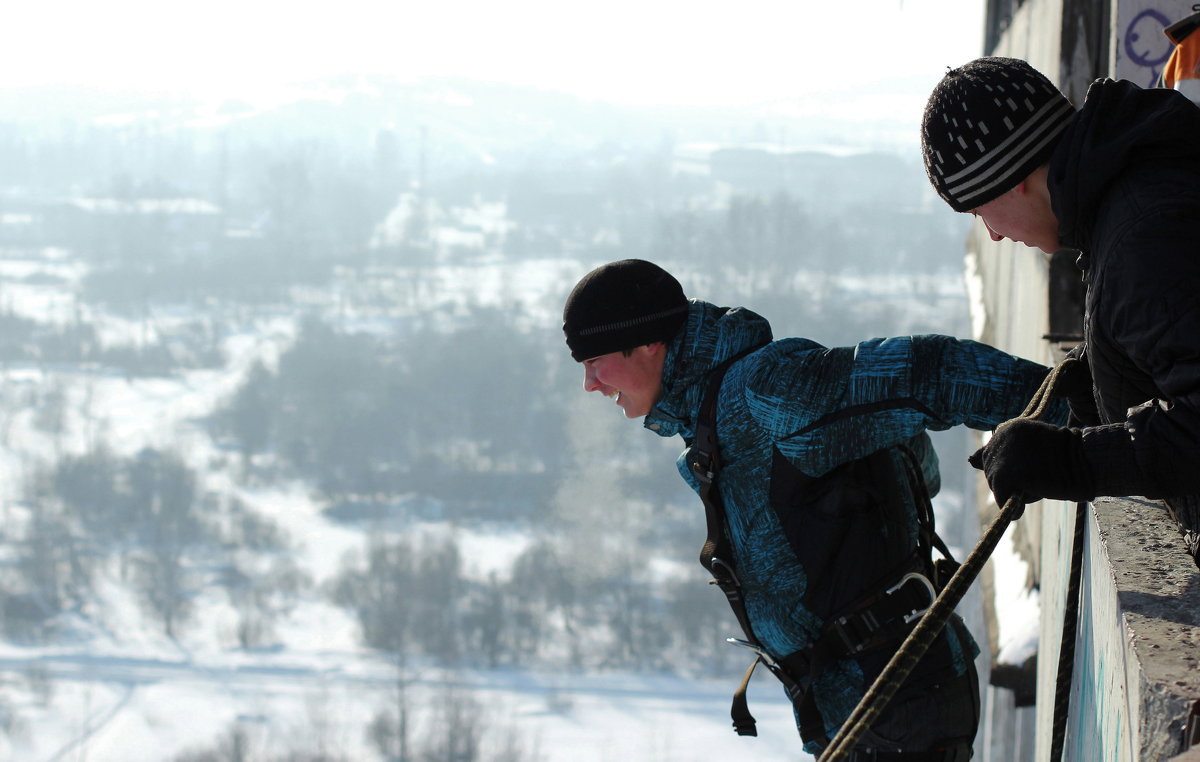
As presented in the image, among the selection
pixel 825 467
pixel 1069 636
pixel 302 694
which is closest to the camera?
pixel 1069 636

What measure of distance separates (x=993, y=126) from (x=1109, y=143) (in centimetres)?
18

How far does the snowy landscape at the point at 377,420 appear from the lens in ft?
177

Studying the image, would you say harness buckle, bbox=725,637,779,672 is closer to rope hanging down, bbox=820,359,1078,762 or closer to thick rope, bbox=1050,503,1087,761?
thick rope, bbox=1050,503,1087,761

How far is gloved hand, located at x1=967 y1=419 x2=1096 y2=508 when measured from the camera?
130 cm

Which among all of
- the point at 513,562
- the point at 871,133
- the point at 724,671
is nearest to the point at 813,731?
the point at 724,671

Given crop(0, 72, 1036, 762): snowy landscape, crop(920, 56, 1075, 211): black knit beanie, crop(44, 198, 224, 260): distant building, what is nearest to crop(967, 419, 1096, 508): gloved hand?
crop(920, 56, 1075, 211): black knit beanie

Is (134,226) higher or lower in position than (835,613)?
higher

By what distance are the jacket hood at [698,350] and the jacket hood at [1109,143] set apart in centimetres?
72

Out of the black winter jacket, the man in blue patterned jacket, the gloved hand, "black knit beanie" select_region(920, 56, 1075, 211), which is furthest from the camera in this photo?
the man in blue patterned jacket

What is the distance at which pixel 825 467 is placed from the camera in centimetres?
193

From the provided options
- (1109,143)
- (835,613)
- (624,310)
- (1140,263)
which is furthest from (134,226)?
(1140,263)

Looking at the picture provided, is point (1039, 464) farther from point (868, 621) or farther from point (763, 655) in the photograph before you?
point (763, 655)

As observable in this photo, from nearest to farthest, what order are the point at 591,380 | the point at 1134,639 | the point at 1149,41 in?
the point at 1134,639, the point at 591,380, the point at 1149,41

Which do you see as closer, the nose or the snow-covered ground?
the nose
